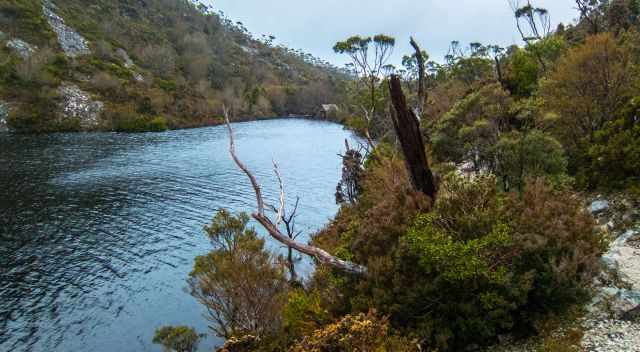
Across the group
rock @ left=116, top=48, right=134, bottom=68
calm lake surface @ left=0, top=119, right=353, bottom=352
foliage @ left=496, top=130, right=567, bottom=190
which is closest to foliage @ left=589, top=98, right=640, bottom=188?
foliage @ left=496, top=130, right=567, bottom=190

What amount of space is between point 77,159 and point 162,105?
43838mm

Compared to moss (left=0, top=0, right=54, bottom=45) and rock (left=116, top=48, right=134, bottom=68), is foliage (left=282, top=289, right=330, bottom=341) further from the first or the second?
rock (left=116, top=48, right=134, bottom=68)

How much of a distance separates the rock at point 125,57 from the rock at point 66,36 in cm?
819

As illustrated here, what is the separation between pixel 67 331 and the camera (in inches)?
706

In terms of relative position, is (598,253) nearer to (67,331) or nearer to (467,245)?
(467,245)

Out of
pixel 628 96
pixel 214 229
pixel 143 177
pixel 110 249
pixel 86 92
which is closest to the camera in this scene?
pixel 214 229

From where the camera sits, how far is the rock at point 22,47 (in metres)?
81.2

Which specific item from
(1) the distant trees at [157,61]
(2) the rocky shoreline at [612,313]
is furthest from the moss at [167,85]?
(2) the rocky shoreline at [612,313]

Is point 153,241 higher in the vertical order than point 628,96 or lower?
lower

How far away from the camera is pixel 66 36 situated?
96625 mm

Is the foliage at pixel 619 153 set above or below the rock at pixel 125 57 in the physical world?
below

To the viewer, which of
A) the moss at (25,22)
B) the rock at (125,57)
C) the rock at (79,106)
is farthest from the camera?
the rock at (125,57)

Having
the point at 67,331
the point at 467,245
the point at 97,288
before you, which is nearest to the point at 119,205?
the point at 97,288

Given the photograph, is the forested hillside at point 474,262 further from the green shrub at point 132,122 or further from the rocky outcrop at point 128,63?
the rocky outcrop at point 128,63
